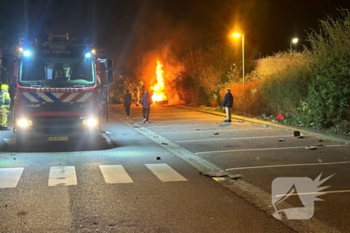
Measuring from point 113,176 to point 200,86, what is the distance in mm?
29958

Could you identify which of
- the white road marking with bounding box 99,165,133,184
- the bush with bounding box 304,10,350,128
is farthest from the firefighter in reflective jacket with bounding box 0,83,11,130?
the bush with bounding box 304,10,350,128

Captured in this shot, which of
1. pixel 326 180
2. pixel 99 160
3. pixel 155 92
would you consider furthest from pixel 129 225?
pixel 155 92

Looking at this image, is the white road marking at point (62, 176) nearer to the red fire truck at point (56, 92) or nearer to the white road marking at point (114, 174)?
the white road marking at point (114, 174)

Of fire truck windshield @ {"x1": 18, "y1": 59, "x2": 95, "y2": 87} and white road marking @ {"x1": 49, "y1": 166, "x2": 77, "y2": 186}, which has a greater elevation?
fire truck windshield @ {"x1": 18, "y1": 59, "x2": 95, "y2": 87}

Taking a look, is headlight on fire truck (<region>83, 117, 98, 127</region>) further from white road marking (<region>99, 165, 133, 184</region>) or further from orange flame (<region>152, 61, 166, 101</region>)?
orange flame (<region>152, 61, 166, 101</region>)

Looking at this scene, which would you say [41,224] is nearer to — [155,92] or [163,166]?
[163,166]

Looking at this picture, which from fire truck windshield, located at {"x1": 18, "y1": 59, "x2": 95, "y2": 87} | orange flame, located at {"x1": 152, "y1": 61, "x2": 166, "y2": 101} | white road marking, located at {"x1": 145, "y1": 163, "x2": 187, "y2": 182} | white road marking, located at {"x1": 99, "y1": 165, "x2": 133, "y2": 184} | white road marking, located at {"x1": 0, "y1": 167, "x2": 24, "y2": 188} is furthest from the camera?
orange flame, located at {"x1": 152, "y1": 61, "x2": 166, "y2": 101}

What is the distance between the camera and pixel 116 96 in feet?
192

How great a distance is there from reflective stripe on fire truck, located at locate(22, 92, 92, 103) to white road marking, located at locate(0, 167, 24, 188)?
3.15m

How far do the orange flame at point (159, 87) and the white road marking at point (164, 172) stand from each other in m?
36.9

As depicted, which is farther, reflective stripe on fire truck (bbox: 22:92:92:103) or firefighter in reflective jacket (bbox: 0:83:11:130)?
firefighter in reflective jacket (bbox: 0:83:11:130)

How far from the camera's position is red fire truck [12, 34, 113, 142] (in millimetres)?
A: 14227

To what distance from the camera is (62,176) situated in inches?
414

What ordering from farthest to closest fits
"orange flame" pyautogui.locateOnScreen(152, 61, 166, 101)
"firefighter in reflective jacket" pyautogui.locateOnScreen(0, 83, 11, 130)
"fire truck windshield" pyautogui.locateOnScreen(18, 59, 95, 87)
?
"orange flame" pyautogui.locateOnScreen(152, 61, 166, 101)
"firefighter in reflective jacket" pyautogui.locateOnScreen(0, 83, 11, 130)
"fire truck windshield" pyautogui.locateOnScreen(18, 59, 95, 87)
